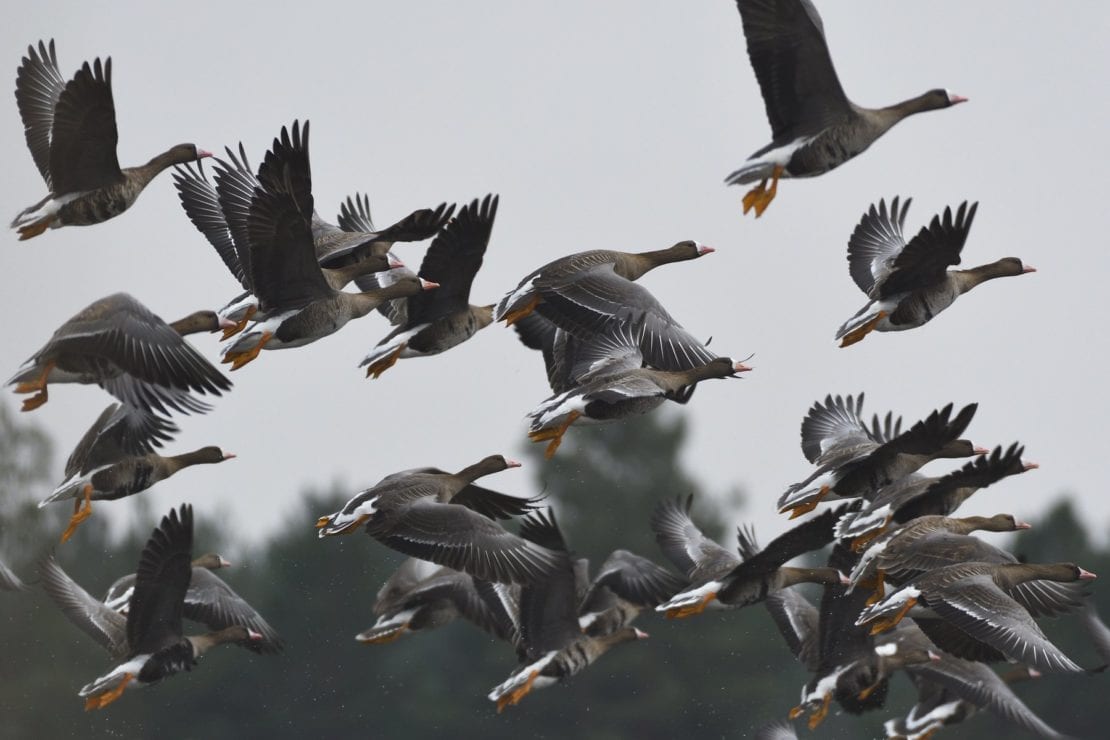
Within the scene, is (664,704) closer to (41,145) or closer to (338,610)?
(338,610)

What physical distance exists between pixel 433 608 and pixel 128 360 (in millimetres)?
5904

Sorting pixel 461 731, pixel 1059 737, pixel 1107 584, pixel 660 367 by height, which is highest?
pixel 660 367

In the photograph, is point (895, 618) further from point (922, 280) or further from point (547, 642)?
point (547, 642)

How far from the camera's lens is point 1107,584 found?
6103 cm

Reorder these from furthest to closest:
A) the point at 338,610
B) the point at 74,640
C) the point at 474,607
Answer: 1. the point at 338,610
2. the point at 74,640
3. the point at 474,607

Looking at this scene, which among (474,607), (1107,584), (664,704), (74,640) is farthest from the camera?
(1107,584)

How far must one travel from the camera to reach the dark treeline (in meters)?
52.2

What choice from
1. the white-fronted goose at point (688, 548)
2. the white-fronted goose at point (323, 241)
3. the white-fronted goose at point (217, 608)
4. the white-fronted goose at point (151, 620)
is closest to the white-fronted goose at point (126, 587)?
the white-fronted goose at point (217, 608)

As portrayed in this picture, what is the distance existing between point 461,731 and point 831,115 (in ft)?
130

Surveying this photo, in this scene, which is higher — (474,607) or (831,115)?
(831,115)

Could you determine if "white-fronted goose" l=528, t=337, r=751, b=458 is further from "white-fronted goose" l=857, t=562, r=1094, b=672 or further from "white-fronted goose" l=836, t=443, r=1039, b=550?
"white-fronted goose" l=857, t=562, r=1094, b=672

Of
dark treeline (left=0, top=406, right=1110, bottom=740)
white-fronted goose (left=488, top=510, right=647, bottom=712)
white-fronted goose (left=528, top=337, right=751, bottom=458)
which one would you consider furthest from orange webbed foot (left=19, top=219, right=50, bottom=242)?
dark treeline (left=0, top=406, right=1110, bottom=740)

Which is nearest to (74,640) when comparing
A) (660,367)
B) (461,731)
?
(461,731)

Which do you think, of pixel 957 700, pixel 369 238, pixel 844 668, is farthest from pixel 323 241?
pixel 957 700
